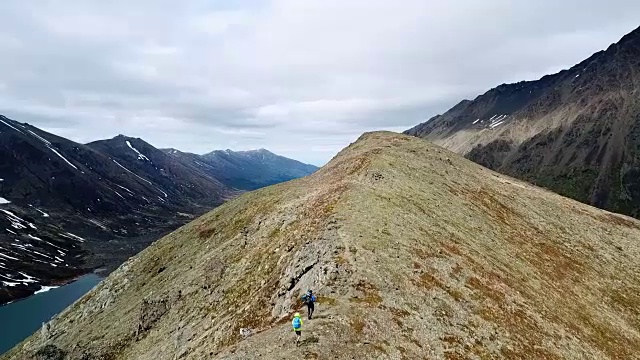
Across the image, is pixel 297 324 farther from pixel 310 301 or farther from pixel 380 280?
pixel 380 280

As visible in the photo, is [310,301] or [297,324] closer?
[297,324]

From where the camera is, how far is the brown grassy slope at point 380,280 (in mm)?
36375

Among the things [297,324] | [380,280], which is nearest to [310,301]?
[297,324]

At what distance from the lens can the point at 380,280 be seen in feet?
131

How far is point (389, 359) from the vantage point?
30562 millimetres

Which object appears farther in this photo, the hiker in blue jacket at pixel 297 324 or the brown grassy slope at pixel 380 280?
the brown grassy slope at pixel 380 280

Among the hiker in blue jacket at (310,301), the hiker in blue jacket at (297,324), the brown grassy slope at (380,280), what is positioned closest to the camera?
the hiker in blue jacket at (297,324)

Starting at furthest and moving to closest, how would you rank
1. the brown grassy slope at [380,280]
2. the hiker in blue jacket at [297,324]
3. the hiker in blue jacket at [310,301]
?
the brown grassy slope at [380,280]
the hiker in blue jacket at [310,301]
the hiker in blue jacket at [297,324]

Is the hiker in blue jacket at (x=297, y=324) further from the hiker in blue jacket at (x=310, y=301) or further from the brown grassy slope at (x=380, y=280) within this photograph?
the hiker in blue jacket at (x=310, y=301)

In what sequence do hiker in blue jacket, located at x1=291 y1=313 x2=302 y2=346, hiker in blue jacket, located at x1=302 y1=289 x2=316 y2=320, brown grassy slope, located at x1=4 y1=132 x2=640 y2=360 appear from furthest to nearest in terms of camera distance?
brown grassy slope, located at x1=4 y1=132 x2=640 y2=360, hiker in blue jacket, located at x1=302 y1=289 x2=316 y2=320, hiker in blue jacket, located at x1=291 y1=313 x2=302 y2=346

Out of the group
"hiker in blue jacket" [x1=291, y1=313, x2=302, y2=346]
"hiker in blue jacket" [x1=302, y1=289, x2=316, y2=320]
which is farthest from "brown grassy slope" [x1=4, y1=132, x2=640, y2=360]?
"hiker in blue jacket" [x1=302, y1=289, x2=316, y2=320]

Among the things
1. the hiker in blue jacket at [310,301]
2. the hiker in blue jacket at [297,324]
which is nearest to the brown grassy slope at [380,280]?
the hiker in blue jacket at [297,324]

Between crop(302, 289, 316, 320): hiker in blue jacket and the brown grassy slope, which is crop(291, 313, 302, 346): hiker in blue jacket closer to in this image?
the brown grassy slope

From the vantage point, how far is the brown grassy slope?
36375 millimetres
